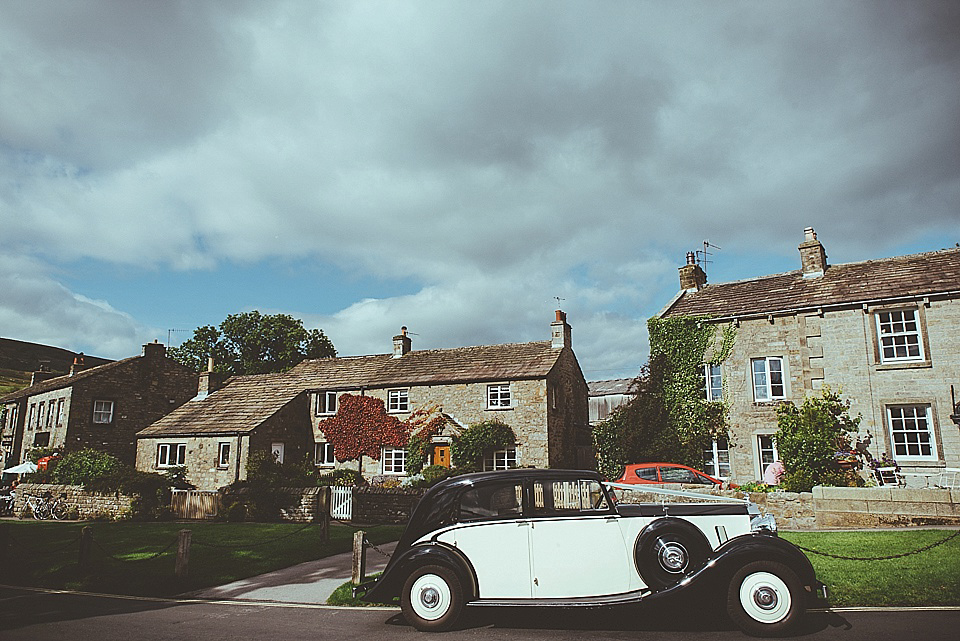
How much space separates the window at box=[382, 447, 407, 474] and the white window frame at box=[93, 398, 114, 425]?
57.5 feet

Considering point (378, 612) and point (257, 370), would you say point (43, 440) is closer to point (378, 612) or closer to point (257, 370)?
point (257, 370)

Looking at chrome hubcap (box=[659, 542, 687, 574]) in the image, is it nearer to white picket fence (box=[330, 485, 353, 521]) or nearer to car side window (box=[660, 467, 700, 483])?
car side window (box=[660, 467, 700, 483])

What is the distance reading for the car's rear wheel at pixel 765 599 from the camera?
6.86 meters

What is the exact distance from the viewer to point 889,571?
31.1 ft

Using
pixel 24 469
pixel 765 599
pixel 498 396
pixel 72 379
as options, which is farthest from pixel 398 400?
pixel 765 599

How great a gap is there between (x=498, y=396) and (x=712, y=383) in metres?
10.0

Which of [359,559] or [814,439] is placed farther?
[814,439]

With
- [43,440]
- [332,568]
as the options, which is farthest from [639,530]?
[43,440]

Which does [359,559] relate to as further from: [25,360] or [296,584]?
[25,360]

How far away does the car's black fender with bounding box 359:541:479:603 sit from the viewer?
7.71 meters

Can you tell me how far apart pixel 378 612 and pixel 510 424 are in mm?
20712

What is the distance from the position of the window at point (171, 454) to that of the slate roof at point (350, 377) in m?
0.66

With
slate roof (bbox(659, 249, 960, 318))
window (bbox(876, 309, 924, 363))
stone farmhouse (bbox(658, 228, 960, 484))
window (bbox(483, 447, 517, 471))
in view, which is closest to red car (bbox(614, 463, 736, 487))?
stone farmhouse (bbox(658, 228, 960, 484))

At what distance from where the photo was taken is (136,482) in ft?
74.1
